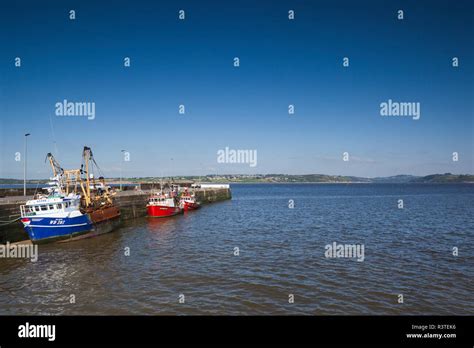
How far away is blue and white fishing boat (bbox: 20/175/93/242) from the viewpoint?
28500 millimetres

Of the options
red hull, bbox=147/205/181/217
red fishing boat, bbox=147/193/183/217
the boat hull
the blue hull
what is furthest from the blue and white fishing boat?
the boat hull

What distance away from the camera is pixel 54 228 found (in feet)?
96.8

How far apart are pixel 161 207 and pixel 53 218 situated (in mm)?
21695

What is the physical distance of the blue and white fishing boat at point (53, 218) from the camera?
93.5 ft

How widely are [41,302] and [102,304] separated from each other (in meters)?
3.12

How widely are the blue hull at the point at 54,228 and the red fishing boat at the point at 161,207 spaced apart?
58.2ft
